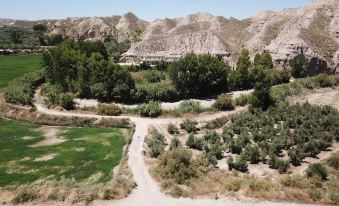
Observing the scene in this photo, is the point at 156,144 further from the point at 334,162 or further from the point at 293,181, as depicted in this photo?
the point at 334,162

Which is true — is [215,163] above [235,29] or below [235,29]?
below

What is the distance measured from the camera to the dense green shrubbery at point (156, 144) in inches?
1604

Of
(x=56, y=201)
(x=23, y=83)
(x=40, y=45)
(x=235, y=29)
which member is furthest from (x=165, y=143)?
(x=40, y=45)

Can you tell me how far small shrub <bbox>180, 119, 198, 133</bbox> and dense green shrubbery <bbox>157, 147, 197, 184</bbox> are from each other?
11.6 meters

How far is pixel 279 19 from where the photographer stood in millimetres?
103625

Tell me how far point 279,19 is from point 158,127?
6509cm

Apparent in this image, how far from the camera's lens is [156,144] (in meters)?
42.5

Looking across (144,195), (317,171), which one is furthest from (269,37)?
(144,195)

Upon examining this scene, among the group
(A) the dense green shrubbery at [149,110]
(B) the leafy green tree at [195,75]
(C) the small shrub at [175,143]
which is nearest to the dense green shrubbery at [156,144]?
(C) the small shrub at [175,143]

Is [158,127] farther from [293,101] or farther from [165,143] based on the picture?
[293,101]

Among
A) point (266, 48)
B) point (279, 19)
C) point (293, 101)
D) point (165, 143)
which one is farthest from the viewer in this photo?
point (279, 19)

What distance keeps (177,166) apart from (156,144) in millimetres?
7012

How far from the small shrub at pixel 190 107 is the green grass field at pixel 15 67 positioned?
34499mm

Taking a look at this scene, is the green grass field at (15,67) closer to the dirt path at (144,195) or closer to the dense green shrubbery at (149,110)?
the dense green shrubbery at (149,110)
